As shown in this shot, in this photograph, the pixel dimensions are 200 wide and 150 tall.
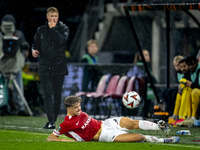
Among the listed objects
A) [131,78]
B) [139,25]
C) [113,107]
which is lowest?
[113,107]

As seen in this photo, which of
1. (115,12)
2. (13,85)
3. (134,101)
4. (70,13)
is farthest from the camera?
(115,12)

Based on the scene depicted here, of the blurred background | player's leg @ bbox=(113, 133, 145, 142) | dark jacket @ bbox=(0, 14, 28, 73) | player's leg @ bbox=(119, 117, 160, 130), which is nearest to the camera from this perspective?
player's leg @ bbox=(119, 117, 160, 130)

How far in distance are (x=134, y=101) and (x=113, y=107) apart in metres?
5.19

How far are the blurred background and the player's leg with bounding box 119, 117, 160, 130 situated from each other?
4.04 m

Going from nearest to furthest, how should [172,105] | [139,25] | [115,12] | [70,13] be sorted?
[172,105] → [139,25] → [70,13] → [115,12]

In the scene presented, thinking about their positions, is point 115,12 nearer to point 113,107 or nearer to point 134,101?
point 113,107

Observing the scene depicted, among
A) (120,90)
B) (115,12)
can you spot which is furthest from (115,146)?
(115,12)

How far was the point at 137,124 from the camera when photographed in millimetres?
6215

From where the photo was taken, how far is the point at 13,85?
528 inches

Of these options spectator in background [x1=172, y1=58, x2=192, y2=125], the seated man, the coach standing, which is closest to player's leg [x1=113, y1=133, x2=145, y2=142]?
the coach standing

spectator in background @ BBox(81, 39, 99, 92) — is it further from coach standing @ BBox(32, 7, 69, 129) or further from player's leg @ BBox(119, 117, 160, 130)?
player's leg @ BBox(119, 117, 160, 130)

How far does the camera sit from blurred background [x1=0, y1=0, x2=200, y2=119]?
12734 mm

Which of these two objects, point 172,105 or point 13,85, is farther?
point 13,85

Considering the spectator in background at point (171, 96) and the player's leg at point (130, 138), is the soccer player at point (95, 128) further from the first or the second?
the spectator in background at point (171, 96)
